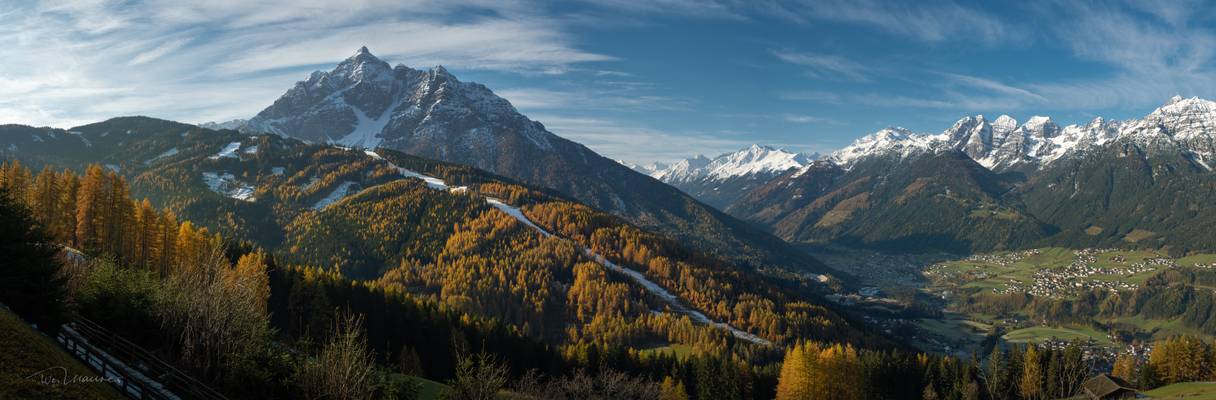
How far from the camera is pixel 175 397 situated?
37.6 meters

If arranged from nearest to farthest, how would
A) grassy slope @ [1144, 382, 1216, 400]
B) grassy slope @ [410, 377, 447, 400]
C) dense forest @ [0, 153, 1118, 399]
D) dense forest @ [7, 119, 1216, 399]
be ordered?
dense forest @ [0, 153, 1118, 399], dense forest @ [7, 119, 1216, 399], grassy slope @ [410, 377, 447, 400], grassy slope @ [1144, 382, 1216, 400]

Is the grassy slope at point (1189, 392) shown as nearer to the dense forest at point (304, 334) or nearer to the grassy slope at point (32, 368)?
the dense forest at point (304, 334)

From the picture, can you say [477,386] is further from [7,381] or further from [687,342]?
[687,342]

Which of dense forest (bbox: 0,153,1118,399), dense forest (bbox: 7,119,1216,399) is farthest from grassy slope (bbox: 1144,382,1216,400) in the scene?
dense forest (bbox: 0,153,1118,399)

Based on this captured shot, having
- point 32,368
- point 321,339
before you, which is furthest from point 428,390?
point 32,368

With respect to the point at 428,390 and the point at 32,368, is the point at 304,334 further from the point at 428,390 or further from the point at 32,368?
the point at 32,368

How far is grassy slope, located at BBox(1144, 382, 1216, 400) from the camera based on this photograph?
88.4 meters

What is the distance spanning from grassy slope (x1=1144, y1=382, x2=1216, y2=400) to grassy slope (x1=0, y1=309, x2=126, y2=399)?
371 ft

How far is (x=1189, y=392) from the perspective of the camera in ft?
318

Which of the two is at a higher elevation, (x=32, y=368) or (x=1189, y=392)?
(x=32, y=368)

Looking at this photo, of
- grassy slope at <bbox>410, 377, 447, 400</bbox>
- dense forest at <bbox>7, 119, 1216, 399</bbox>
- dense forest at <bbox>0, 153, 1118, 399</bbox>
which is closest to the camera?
dense forest at <bbox>0, 153, 1118, 399</bbox>

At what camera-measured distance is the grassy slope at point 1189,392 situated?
88.4 meters

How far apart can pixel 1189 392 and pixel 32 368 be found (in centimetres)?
13150

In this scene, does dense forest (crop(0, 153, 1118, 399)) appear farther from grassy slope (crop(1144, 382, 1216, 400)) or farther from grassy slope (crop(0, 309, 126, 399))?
grassy slope (crop(1144, 382, 1216, 400))
